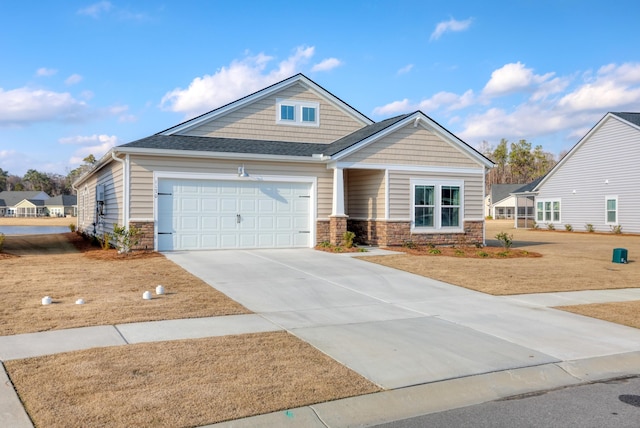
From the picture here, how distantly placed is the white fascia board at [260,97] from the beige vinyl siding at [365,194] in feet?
8.80

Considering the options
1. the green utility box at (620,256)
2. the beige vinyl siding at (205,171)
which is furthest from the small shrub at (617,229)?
the beige vinyl siding at (205,171)

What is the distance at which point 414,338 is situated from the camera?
6.78 metres

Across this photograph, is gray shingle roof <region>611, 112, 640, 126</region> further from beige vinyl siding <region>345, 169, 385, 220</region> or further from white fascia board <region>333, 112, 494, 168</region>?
beige vinyl siding <region>345, 169, 385, 220</region>

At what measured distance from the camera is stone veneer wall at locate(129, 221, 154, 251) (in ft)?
51.4

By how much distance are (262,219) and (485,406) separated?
13.2m

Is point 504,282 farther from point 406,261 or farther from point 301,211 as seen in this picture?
point 301,211

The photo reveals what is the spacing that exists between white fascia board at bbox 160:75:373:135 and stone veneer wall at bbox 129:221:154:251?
3.92 m

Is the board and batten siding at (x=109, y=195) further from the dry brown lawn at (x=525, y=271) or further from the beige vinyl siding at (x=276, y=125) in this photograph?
the dry brown lawn at (x=525, y=271)

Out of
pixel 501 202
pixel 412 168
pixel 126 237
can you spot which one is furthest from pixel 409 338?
pixel 501 202

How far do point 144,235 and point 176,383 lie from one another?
38.1ft

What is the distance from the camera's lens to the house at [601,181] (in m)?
29.8

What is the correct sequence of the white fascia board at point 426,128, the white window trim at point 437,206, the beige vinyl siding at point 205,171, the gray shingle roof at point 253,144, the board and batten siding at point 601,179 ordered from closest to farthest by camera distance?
the beige vinyl siding at point 205,171
the gray shingle roof at point 253,144
the white fascia board at point 426,128
the white window trim at point 437,206
the board and batten siding at point 601,179

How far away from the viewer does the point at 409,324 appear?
25.0 feet

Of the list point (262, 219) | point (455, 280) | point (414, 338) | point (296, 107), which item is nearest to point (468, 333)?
point (414, 338)
